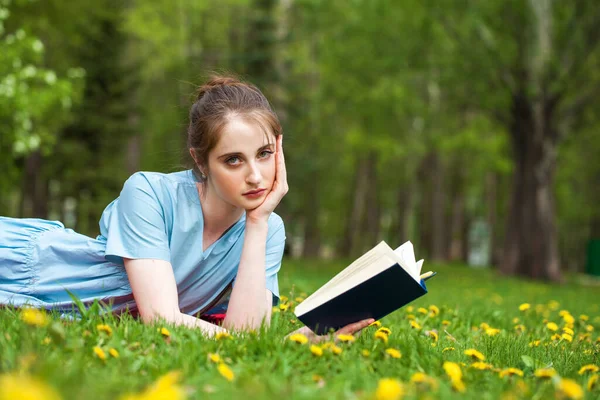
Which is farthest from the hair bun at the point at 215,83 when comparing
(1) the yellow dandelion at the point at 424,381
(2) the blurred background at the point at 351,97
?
(2) the blurred background at the point at 351,97

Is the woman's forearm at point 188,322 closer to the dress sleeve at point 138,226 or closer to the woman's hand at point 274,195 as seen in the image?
the dress sleeve at point 138,226

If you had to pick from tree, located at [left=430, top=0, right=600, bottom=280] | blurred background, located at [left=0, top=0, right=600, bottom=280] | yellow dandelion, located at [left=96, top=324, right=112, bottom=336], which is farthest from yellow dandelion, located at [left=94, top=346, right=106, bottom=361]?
tree, located at [left=430, top=0, right=600, bottom=280]

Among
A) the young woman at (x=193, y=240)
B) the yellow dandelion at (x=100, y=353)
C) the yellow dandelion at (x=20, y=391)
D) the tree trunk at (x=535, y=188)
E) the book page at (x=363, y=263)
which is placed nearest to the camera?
the yellow dandelion at (x=20, y=391)

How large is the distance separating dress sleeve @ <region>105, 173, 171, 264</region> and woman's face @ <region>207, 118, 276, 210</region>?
1.08 feet

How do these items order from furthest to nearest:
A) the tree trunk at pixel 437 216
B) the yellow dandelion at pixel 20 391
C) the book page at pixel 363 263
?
1. the tree trunk at pixel 437 216
2. the book page at pixel 363 263
3. the yellow dandelion at pixel 20 391

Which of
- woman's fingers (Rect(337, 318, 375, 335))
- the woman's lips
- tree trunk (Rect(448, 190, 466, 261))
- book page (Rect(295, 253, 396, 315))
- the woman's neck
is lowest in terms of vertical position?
tree trunk (Rect(448, 190, 466, 261))

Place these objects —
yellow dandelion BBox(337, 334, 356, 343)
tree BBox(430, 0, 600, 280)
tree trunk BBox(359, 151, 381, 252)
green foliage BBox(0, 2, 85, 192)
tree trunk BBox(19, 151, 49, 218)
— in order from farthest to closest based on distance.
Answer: tree trunk BBox(359, 151, 381, 252) → tree trunk BBox(19, 151, 49, 218) → tree BBox(430, 0, 600, 280) → green foliage BBox(0, 2, 85, 192) → yellow dandelion BBox(337, 334, 356, 343)

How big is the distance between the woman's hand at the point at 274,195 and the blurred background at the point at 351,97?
7.89 meters

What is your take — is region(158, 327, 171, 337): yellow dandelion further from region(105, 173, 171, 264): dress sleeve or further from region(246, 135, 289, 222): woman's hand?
region(246, 135, 289, 222): woman's hand

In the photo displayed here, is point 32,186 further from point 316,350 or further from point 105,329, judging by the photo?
point 316,350

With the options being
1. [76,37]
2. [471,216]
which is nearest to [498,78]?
[76,37]

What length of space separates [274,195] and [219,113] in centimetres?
48

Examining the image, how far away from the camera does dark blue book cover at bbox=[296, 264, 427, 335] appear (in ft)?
9.42

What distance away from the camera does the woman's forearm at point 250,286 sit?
131 inches
